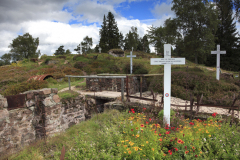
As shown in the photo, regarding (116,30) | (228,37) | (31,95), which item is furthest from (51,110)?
(116,30)

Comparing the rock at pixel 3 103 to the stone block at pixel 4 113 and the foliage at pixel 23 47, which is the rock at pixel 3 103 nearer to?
the stone block at pixel 4 113

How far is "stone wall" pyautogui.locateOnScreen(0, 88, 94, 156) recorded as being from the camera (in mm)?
4000

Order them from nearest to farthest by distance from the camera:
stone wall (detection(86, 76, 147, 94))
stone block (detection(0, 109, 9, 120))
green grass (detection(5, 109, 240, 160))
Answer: green grass (detection(5, 109, 240, 160)) < stone block (detection(0, 109, 9, 120)) < stone wall (detection(86, 76, 147, 94))

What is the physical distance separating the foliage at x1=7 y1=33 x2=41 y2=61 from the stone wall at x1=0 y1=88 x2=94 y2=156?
40.3 metres

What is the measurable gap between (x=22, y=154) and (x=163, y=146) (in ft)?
10.5

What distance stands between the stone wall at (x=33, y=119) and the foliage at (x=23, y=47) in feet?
132

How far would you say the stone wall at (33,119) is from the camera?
400 cm

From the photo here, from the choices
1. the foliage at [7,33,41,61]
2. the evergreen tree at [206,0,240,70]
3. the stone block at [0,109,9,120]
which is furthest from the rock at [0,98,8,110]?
the foliage at [7,33,41,61]

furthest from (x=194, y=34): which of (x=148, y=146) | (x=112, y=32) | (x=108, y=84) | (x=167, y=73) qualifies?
(x=112, y=32)

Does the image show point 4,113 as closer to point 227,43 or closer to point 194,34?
point 194,34

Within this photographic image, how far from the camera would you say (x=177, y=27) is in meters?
16.6

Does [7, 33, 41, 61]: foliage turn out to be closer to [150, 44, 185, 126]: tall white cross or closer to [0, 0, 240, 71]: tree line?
Answer: [0, 0, 240, 71]: tree line

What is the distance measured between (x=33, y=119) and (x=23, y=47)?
139 ft

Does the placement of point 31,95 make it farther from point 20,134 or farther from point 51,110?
point 20,134
